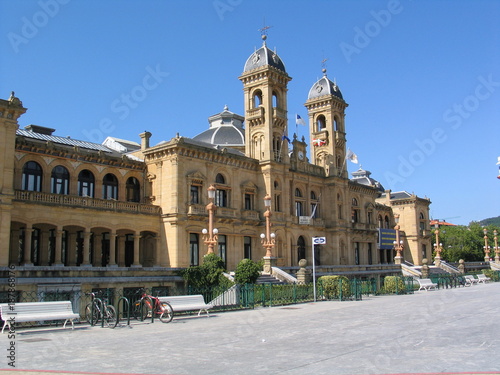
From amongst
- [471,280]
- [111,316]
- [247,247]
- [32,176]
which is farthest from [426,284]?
[32,176]

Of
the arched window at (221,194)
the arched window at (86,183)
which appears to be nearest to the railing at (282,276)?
the arched window at (221,194)

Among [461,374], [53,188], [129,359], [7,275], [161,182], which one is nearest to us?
[461,374]

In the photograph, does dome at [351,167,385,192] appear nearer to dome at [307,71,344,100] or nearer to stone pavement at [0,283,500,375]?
dome at [307,71,344,100]

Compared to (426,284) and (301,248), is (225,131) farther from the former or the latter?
(426,284)

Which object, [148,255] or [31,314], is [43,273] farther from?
[148,255]

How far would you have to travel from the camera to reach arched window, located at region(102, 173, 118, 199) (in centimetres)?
4103

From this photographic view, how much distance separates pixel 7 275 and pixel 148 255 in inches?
723

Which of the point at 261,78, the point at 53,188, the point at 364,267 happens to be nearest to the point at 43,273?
the point at 53,188

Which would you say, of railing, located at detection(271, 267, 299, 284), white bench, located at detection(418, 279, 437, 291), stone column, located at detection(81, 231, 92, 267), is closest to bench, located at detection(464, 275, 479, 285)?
white bench, located at detection(418, 279, 437, 291)

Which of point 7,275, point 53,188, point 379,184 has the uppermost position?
point 379,184

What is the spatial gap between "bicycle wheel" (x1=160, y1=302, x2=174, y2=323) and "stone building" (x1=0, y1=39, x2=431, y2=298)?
833 cm

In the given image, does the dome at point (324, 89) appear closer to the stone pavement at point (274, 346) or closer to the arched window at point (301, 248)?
the arched window at point (301, 248)

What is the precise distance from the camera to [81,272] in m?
27.4

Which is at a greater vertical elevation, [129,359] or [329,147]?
[329,147]
